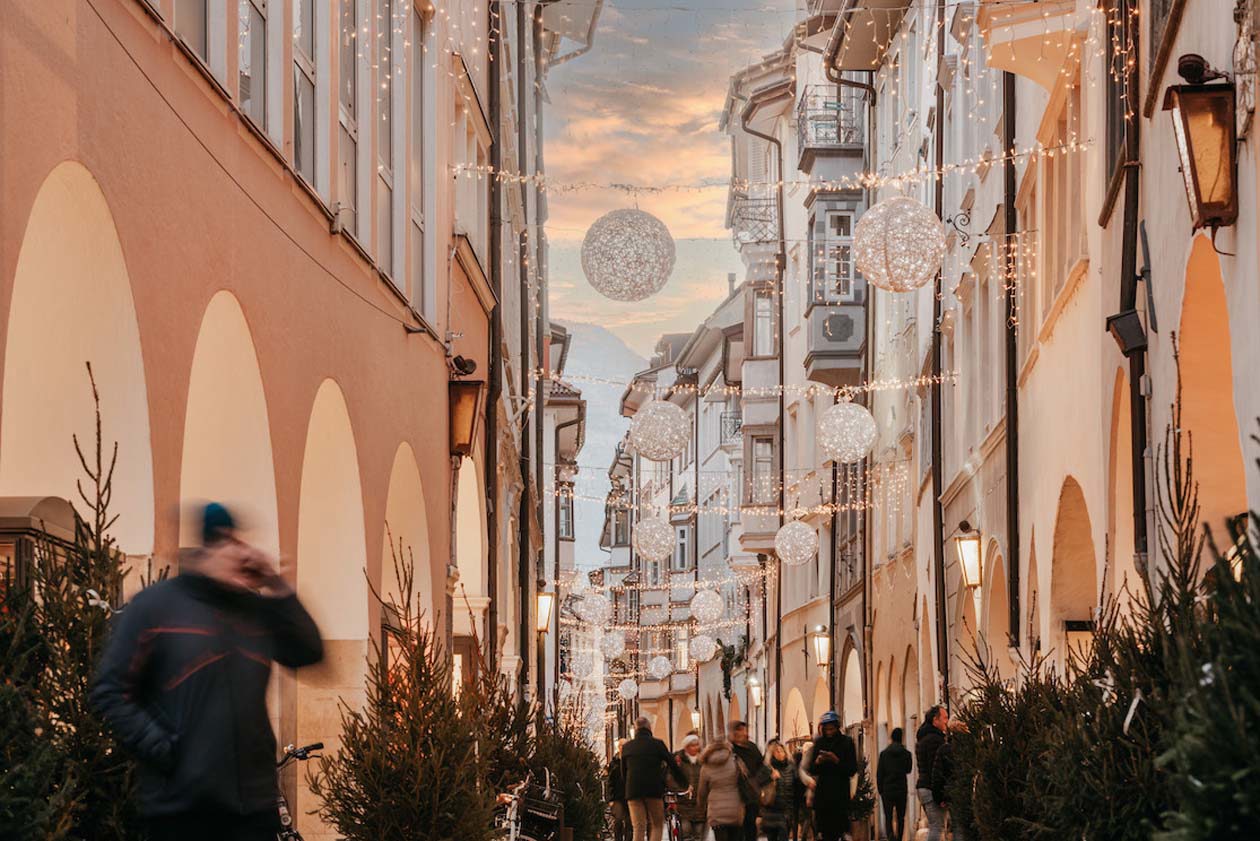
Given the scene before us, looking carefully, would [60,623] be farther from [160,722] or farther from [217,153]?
[217,153]

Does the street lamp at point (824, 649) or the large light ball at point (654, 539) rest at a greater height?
the large light ball at point (654, 539)

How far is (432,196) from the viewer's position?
18.5m

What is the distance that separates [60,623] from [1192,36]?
6.57 metres

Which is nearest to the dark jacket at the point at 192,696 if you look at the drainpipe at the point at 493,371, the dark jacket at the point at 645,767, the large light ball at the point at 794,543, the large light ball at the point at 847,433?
the dark jacket at the point at 645,767

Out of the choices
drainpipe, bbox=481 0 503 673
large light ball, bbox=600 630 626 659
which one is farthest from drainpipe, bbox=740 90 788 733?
drainpipe, bbox=481 0 503 673

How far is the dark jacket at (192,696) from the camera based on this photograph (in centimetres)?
596

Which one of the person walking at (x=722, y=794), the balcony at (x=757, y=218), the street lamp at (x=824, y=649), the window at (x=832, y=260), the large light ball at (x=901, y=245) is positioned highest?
the balcony at (x=757, y=218)

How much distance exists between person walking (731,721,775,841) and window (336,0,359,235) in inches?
267

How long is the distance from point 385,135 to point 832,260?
2014 centimetres

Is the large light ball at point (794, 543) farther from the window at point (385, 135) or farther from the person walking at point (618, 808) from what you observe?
the window at point (385, 135)

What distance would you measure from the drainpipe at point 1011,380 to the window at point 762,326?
29.6 meters

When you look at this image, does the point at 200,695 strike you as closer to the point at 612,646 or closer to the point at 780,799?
the point at 780,799

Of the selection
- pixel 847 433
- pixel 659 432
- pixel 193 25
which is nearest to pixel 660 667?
pixel 659 432

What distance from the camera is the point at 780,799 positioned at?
22.0m
